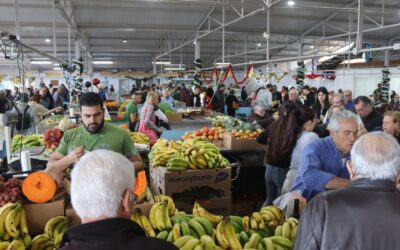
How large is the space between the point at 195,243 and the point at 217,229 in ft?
0.63

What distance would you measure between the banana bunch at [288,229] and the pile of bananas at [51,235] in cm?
127

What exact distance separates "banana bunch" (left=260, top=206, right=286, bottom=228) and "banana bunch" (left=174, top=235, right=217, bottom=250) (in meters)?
0.49

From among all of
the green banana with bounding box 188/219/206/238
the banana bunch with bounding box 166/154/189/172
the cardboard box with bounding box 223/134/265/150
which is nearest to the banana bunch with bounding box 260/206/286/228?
the green banana with bounding box 188/219/206/238

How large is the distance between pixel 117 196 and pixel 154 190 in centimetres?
348

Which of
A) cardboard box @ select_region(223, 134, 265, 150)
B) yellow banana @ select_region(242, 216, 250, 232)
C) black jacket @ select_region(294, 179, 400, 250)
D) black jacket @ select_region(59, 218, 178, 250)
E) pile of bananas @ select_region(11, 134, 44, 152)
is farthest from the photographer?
cardboard box @ select_region(223, 134, 265, 150)

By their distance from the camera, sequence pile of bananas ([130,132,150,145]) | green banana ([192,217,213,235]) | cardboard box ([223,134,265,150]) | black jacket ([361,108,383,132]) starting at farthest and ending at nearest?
1. pile of bananas ([130,132,150,145])
2. cardboard box ([223,134,265,150])
3. black jacket ([361,108,383,132])
4. green banana ([192,217,213,235])

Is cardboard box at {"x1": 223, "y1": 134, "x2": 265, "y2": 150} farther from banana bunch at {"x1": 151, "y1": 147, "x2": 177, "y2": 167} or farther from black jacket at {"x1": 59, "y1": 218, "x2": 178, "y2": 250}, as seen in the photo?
black jacket at {"x1": 59, "y1": 218, "x2": 178, "y2": 250}

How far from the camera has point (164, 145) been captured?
5027 millimetres

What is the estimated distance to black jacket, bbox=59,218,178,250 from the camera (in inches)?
44.4

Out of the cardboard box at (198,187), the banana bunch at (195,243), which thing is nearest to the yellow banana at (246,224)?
the banana bunch at (195,243)

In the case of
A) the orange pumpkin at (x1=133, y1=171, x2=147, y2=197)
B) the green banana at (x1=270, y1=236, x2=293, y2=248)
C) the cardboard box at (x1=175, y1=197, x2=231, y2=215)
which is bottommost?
the cardboard box at (x1=175, y1=197, x2=231, y2=215)

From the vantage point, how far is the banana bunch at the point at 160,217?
218cm

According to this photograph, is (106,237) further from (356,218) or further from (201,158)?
(201,158)

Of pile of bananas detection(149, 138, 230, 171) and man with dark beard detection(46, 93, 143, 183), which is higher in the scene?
man with dark beard detection(46, 93, 143, 183)
